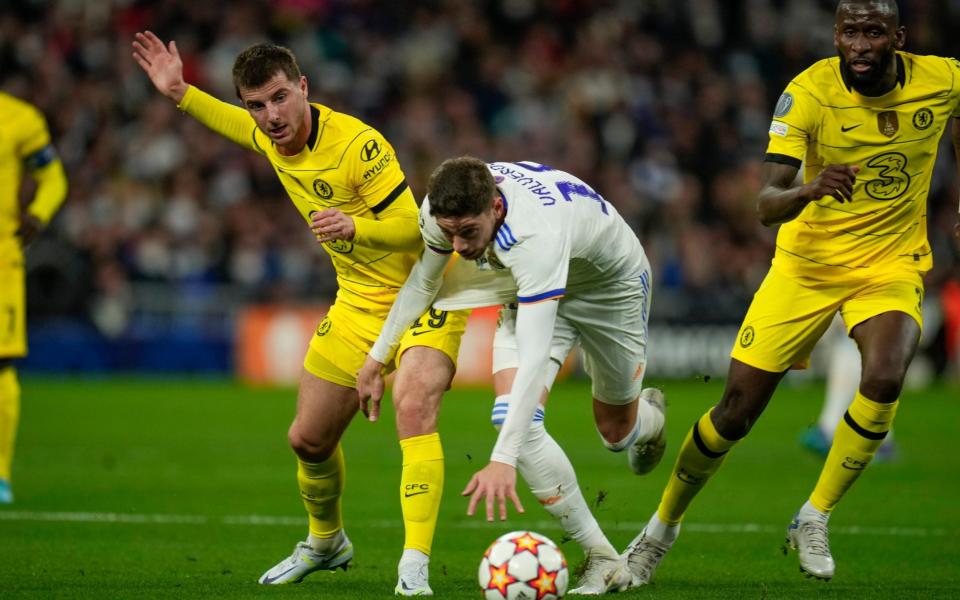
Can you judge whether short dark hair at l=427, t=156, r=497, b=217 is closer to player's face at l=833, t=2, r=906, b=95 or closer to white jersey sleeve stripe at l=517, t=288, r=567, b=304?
white jersey sleeve stripe at l=517, t=288, r=567, b=304

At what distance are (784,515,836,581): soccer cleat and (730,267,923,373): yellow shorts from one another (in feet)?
2.52

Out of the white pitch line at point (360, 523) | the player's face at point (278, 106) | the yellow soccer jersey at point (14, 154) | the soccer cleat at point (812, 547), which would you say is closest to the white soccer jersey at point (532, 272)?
the player's face at point (278, 106)

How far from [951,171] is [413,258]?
16.2m

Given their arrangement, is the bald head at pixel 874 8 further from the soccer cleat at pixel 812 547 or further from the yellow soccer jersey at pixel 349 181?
the soccer cleat at pixel 812 547

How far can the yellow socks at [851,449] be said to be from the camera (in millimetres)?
6738

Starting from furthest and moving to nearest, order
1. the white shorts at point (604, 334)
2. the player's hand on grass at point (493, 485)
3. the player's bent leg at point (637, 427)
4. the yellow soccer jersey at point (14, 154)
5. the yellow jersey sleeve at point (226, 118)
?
the yellow soccer jersey at point (14, 154) < the player's bent leg at point (637, 427) < the yellow jersey sleeve at point (226, 118) < the white shorts at point (604, 334) < the player's hand on grass at point (493, 485)

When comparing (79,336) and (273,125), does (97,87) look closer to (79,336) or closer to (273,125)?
(79,336)

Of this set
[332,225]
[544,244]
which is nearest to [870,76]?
[544,244]

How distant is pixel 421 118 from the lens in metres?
21.2

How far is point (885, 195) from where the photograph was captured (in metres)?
6.91

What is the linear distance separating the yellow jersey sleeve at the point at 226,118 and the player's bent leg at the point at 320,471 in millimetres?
1225

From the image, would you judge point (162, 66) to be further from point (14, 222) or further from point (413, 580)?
point (413, 580)

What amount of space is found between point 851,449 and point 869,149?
4.71 ft

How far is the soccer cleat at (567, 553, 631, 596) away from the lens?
6.60 m
